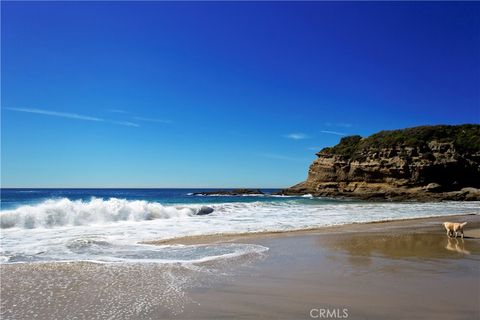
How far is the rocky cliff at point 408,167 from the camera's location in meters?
49.4

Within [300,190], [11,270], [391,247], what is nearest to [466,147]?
[300,190]

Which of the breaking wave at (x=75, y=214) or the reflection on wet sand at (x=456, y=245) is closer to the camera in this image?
the reflection on wet sand at (x=456, y=245)

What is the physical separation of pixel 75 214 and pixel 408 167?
4647cm

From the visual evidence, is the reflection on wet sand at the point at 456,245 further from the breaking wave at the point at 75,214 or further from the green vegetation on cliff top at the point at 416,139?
the green vegetation on cliff top at the point at 416,139

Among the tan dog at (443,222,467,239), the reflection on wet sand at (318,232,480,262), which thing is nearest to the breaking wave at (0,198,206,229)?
the reflection on wet sand at (318,232,480,262)

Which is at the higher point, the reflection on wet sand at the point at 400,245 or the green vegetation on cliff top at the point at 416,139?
the green vegetation on cliff top at the point at 416,139

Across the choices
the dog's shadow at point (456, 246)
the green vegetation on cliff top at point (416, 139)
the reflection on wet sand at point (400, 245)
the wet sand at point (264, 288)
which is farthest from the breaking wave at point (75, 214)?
the green vegetation on cliff top at point (416, 139)

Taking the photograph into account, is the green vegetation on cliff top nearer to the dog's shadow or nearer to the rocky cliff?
the rocky cliff

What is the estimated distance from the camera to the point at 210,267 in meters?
7.39

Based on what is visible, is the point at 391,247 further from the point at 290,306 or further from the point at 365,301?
the point at 290,306

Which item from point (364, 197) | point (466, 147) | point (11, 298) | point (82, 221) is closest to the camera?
point (11, 298)

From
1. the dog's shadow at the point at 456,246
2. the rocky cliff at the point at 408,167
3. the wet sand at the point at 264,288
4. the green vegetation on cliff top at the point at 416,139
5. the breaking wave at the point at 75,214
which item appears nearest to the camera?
the wet sand at the point at 264,288

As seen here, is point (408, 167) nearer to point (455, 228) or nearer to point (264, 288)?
point (455, 228)

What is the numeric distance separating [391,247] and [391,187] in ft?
149
